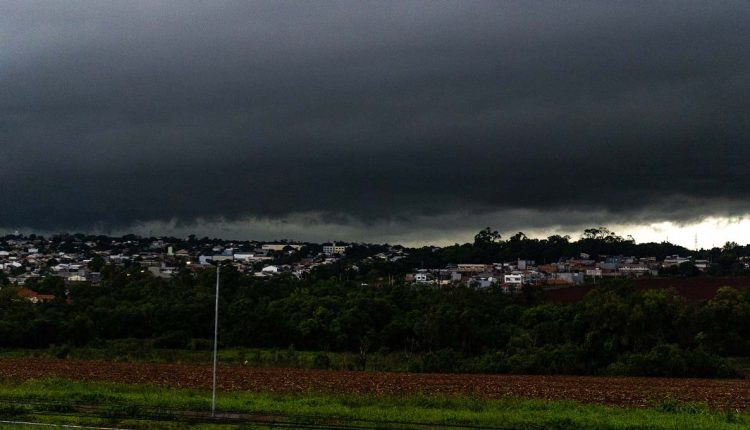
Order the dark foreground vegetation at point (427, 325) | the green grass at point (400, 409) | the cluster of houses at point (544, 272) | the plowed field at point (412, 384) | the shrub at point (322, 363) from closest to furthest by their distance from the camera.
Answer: the green grass at point (400, 409) → the plowed field at point (412, 384) → the dark foreground vegetation at point (427, 325) → the shrub at point (322, 363) → the cluster of houses at point (544, 272)

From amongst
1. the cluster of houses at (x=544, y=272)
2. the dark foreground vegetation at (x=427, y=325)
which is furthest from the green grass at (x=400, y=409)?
the cluster of houses at (x=544, y=272)

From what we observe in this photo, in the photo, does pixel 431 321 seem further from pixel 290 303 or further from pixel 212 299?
pixel 212 299

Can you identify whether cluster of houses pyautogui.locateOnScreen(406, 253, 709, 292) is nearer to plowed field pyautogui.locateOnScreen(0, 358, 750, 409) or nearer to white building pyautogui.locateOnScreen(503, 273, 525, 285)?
white building pyautogui.locateOnScreen(503, 273, 525, 285)

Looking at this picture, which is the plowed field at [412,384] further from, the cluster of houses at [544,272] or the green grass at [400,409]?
the cluster of houses at [544,272]

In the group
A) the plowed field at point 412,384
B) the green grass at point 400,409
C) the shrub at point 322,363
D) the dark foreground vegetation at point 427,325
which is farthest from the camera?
the shrub at point 322,363

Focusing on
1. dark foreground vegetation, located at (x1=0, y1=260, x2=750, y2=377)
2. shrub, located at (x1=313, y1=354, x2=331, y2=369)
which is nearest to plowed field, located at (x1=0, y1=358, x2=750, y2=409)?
shrub, located at (x1=313, y1=354, x2=331, y2=369)

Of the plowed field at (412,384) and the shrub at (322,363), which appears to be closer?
the plowed field at (412,384)

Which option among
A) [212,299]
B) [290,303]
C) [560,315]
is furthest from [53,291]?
[560,315]

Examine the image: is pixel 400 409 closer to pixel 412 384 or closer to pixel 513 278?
pixel 412 384
